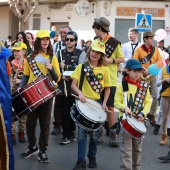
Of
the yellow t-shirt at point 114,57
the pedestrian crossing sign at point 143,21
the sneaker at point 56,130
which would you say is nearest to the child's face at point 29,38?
the sneaker at point 56,130

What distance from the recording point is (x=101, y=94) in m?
7.17

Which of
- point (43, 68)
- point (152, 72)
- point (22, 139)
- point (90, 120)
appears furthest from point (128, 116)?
point (152, 72)

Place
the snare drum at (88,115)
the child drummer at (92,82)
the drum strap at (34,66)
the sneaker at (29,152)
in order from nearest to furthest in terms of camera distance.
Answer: the snare drum at (88,115) → the child drummer at (92,82) → the drum strap at (34,66) → the sneaker at (29,152)

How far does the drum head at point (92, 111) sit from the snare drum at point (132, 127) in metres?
0.41

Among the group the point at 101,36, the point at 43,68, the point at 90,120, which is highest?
the point at 101,36

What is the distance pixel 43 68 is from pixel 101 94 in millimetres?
976

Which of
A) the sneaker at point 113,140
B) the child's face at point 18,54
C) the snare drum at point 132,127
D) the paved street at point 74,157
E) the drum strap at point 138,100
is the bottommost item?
the paved street at point 74,157

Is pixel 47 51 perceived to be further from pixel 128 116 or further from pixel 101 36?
pixel 128 116

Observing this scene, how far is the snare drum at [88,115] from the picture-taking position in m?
6.12

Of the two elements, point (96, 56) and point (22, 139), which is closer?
point (96, 56)

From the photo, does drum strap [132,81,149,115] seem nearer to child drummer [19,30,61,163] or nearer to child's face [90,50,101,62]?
child's face [90,50,101,62]

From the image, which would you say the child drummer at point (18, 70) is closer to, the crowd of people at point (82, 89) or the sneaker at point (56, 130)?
the crowd of people at point (82, 89)

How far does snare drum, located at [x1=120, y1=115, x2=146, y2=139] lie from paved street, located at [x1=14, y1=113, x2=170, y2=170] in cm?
121

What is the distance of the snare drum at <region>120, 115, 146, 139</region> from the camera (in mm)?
5812
